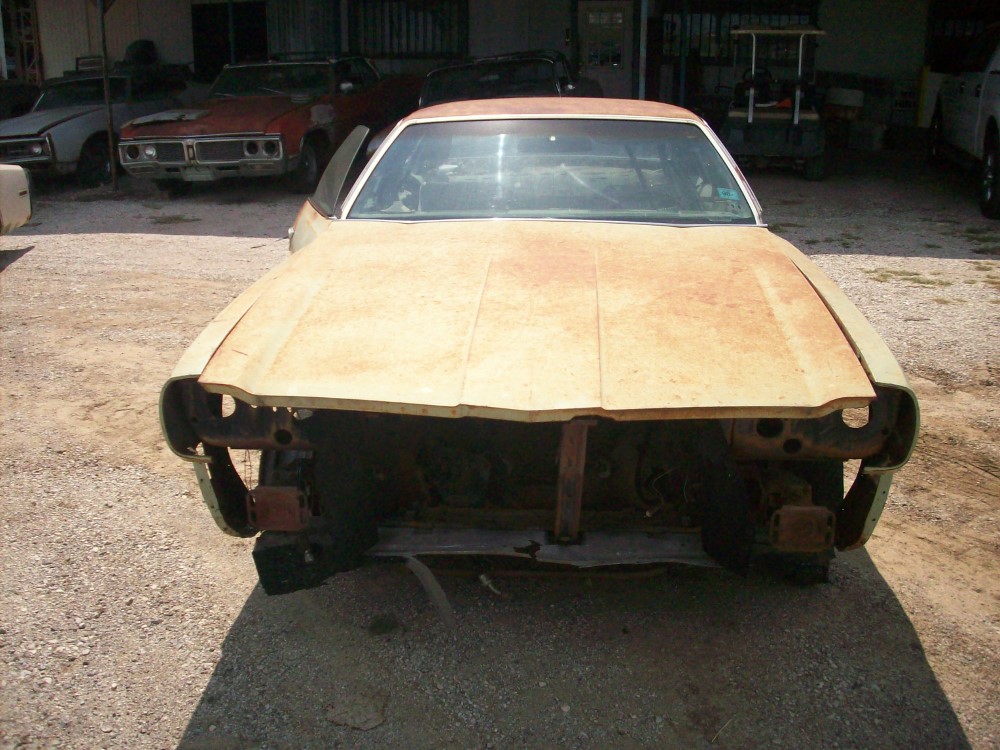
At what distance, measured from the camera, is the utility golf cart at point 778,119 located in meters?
11.4

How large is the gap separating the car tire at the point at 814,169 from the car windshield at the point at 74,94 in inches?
359


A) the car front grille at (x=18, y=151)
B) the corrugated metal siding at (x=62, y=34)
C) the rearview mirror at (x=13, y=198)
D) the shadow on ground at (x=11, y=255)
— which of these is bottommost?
the shadow on ground at (x=11, y=255)

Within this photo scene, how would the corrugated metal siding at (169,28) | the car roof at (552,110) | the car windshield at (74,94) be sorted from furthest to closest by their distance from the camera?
the corrugated metal siding at (169,28), the car windshield at (74,94), the car roof at (552,110)

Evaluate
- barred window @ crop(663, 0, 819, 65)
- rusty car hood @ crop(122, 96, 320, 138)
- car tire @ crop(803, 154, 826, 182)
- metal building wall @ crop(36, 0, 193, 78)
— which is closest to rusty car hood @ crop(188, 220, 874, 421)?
rusty car hood @ crop(122, 96, 320, 138)

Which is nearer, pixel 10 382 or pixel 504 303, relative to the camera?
pixel 504 303

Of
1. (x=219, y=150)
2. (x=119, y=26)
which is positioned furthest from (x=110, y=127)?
(x=119, y=26)

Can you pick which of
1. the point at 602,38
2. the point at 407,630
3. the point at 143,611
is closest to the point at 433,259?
the point at 407,630

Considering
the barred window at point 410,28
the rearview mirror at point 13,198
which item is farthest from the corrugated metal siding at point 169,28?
the rearview mirror at point 13,198

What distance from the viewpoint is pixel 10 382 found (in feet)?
17.4

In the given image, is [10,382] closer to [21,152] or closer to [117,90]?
[21,152]

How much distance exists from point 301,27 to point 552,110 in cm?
1371

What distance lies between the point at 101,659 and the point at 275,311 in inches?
47.5

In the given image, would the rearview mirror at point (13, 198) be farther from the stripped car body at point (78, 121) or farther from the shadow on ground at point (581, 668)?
the shadow on ground at point (581, 668)

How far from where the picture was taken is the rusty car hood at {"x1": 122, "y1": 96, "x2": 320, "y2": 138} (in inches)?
404
